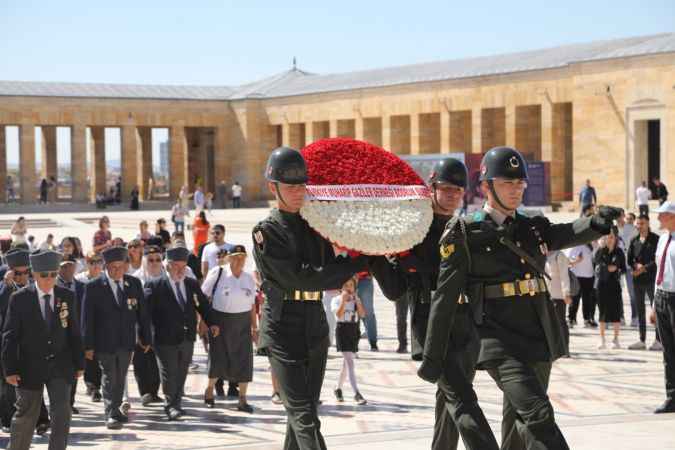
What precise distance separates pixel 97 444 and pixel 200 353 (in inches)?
238

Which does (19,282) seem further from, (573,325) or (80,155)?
(80,155)

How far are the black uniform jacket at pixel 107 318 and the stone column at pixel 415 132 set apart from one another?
38652 millimetres

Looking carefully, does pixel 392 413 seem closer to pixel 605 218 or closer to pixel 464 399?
pixel 464 399

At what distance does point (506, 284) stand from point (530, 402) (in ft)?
2.34

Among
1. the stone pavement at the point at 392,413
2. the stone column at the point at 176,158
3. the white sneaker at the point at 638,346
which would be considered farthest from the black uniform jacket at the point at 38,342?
the stone column at the point at 176,158

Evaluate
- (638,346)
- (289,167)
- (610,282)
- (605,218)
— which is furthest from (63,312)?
(610,282)

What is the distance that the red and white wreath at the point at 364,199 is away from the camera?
6.59 metres

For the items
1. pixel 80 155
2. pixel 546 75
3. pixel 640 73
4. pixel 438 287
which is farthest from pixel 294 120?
pixel 438 287

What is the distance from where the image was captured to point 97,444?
10.2 metres

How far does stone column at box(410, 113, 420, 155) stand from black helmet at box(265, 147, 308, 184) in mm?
43059

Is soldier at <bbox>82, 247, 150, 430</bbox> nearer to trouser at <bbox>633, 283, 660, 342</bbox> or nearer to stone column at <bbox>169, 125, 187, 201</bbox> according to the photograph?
trouser at <bbox>633, 283, 660, 342</bbox>

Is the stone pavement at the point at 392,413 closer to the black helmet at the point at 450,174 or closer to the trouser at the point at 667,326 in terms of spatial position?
the trouser at the point at 667,326

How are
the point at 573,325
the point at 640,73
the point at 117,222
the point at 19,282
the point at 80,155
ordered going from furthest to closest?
1. the point at 80,155
2. the point at 117,222
3. the point at 640,73
4. the point at 573,325
5. the point at 19,282

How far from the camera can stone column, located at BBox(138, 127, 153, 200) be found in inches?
2399
